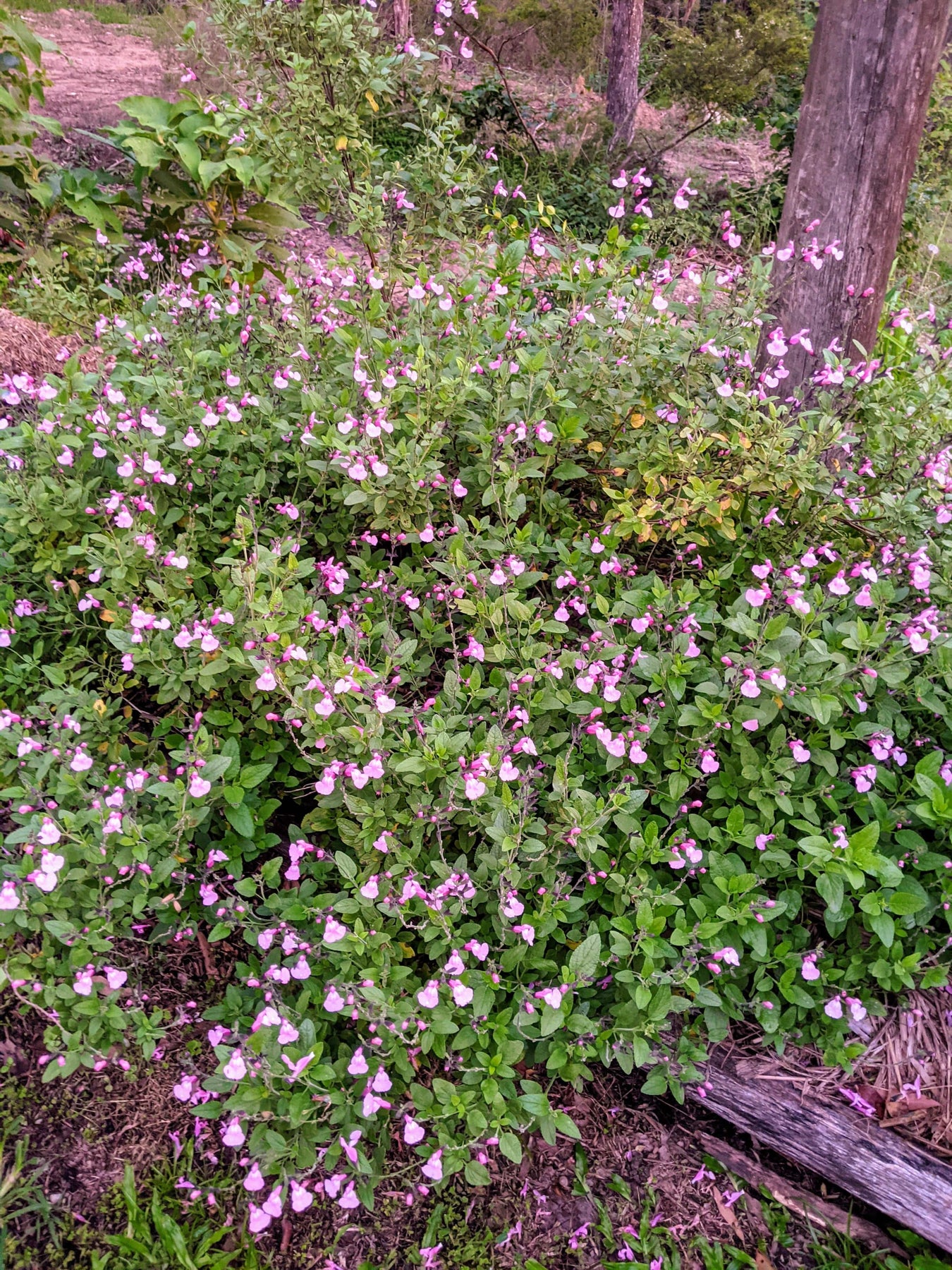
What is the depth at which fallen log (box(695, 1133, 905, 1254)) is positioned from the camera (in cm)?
189

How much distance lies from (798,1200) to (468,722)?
4.58 feet

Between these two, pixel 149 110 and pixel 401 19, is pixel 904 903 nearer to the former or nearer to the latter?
pixel 149 110

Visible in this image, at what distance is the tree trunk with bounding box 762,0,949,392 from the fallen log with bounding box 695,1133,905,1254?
7.40ft

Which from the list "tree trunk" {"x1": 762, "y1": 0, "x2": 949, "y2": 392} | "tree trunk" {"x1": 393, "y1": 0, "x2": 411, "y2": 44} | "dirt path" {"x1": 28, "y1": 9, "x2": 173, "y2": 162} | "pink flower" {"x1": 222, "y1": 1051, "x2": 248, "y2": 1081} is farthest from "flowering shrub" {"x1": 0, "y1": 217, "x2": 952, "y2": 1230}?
"tree trunk" {"x1": 393, "y1": 0, "x2": 411, "y2": 44}

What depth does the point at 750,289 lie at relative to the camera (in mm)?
2473

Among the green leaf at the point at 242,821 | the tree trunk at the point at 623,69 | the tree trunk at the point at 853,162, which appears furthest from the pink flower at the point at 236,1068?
the tree trunk at the point at 623,69

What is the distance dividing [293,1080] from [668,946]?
2.84 feet

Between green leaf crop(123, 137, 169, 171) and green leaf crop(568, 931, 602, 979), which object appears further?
A: green leaf crop(123, 137, 169, 171)

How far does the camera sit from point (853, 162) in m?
2.42

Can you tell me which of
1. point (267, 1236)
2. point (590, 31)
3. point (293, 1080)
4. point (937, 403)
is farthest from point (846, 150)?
point (590, 31)

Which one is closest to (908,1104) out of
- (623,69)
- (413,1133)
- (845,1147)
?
(845,1147)

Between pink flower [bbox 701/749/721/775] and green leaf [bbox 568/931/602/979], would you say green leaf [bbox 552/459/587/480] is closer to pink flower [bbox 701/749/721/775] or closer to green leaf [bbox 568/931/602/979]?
pink flower [bbox 701/749/721/775]

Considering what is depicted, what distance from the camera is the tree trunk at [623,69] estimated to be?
22.7ft

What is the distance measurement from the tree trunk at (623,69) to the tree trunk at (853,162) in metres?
5.30
